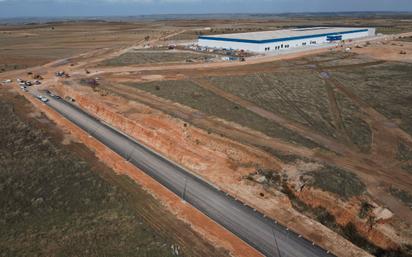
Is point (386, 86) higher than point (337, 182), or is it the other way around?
point (386, 86)

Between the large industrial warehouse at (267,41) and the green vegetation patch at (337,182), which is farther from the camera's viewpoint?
the large industrial warehouse at (267,41)

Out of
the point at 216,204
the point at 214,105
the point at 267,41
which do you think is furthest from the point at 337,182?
the point at 267,41

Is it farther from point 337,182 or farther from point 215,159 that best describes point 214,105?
point 337,182

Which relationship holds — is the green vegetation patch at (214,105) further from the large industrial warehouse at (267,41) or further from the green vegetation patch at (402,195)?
the large industrial warehouse at (267,41)

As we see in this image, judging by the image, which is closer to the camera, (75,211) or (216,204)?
(75,211)

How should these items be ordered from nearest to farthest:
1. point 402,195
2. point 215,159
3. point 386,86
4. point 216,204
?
point 216,204, point 402,195, point 215,159, point 386,86

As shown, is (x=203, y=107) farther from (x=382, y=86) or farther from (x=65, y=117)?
(x=382, y=86)

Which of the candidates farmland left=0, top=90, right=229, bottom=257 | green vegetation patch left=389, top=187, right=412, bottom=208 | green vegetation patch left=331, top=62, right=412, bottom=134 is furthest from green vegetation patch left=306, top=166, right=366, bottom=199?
green vegetation patch left=331, top=62, right=412, bottom=134

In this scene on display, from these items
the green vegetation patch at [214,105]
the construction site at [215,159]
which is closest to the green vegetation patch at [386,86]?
the construction site at [215,159]
